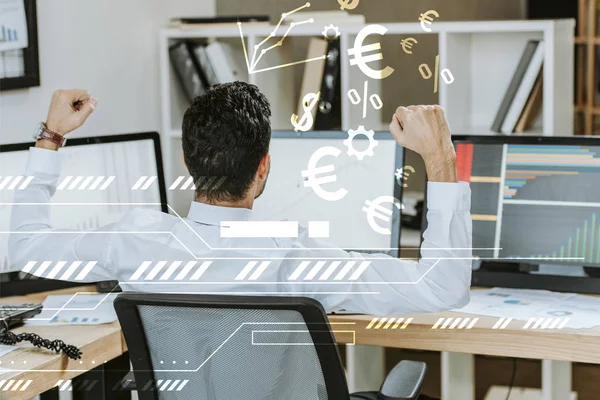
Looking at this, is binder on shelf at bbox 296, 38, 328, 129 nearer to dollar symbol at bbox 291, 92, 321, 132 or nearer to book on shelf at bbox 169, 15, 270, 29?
dollar symbol at bbox 291, 92, 321, 132

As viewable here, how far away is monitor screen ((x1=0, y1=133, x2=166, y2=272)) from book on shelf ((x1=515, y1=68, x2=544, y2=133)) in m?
0.87

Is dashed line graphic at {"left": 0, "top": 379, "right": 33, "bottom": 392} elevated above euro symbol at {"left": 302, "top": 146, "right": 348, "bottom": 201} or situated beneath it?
situated beneath

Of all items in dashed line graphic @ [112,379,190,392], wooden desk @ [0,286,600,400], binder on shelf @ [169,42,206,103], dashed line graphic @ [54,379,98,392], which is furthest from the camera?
binder on shelf @ [169,42,206,103]

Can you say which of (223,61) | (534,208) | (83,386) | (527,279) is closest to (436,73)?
(534,208)

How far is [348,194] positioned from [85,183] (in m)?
0.56

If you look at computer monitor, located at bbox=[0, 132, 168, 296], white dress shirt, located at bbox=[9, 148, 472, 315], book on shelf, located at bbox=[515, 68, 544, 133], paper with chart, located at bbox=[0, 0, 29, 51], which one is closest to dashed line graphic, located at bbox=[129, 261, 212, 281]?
white dress shirt, located at bbox=[9, 148, 472, 315]

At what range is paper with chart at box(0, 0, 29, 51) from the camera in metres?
1.88

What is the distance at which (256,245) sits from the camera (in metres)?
1.38

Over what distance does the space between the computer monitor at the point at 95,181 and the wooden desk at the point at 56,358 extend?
0.85 ft

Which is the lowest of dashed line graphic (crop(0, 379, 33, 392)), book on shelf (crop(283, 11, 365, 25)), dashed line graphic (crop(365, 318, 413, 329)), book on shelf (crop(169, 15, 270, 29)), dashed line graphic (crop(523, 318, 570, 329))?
dashed line graphic (crop(0, 379, 33, 392))

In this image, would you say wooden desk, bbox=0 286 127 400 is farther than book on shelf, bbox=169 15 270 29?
No

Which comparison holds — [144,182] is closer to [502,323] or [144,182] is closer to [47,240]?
[47,240]

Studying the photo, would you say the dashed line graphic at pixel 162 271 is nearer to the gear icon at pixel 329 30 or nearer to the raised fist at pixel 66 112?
the raised fist at pixel 66 112

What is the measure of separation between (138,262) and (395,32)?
0.70 m
